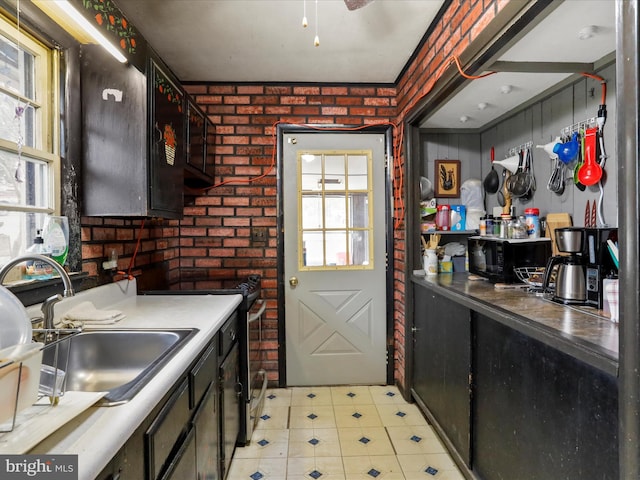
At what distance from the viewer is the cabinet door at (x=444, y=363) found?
6.15 feet

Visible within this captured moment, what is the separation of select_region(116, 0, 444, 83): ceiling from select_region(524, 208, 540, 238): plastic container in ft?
4.33

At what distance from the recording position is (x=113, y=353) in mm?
1438

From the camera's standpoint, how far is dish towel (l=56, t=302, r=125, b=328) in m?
1.48

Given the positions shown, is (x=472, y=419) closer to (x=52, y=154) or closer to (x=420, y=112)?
(x=420, y=112)

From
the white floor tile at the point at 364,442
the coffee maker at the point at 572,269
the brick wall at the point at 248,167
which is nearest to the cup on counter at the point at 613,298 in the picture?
the coffee maker at the point at 572,269

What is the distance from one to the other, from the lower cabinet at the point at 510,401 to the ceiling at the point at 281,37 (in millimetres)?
1631

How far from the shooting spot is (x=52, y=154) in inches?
64.0

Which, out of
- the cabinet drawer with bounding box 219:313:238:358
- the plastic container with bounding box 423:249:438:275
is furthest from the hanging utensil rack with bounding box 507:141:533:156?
the cabinet drawer with bounding box 219:313:238:358

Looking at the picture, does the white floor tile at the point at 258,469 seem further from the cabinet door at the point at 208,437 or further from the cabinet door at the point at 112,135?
the cabinet door at the point at 112,135

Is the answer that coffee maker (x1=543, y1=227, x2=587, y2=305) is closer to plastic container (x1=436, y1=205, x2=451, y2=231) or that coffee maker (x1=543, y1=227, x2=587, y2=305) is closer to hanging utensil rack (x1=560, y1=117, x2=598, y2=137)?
hanging utensil rack (x1=560, y1=117, x2=598, y2=137)

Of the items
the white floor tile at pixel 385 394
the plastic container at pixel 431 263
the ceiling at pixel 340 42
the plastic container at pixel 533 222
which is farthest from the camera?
the white floor tile at pixel 385 394

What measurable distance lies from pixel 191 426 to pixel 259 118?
235 cm

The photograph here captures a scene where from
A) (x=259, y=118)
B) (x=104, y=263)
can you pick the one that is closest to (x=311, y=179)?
(x=259, y=118)

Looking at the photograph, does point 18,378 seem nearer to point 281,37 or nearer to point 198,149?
point 198,149
